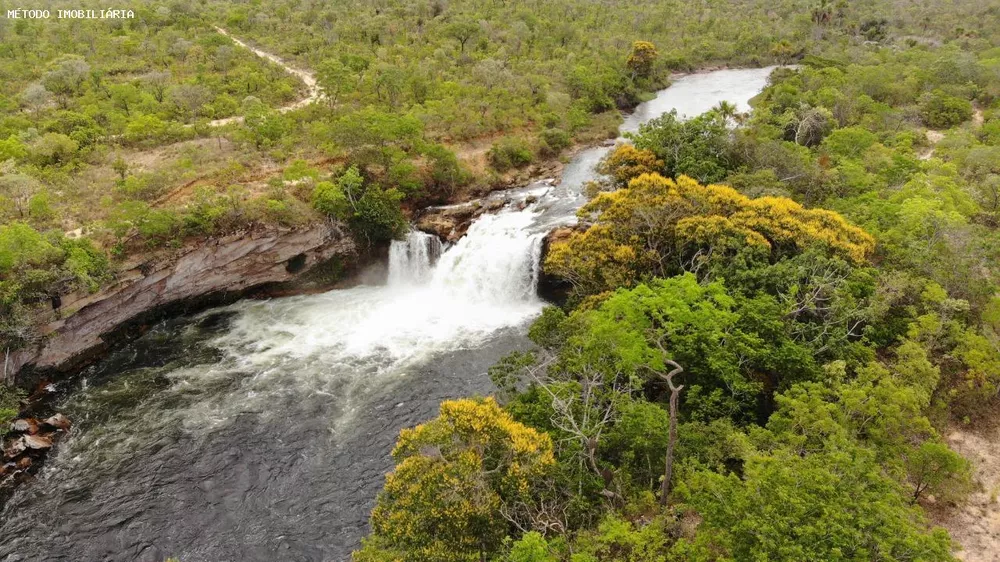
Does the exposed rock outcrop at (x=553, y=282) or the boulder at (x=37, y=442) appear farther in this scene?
the exposed rock outcrop at (x=553, y=282)

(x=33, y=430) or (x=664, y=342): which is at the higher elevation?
(x=664, y=342)

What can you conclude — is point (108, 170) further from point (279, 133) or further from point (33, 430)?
point (33, 430)

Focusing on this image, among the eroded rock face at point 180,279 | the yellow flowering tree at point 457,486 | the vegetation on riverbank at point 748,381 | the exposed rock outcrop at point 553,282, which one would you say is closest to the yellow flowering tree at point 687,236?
the vegetation on riverbank at point 748,381

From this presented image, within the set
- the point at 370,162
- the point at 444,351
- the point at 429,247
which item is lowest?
the point at 444,351

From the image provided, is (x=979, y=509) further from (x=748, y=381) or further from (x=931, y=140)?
(x=931, y=140)

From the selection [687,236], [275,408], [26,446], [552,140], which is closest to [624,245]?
[687,236]

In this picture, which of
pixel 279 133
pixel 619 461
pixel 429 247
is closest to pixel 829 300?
pixel 619 461

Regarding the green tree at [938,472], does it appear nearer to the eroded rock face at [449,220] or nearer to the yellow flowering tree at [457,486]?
the yellow flowering tree at [457,486]
